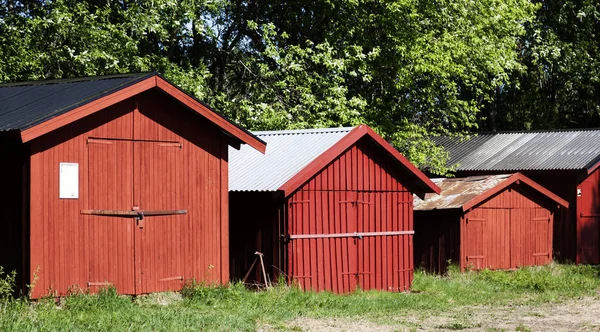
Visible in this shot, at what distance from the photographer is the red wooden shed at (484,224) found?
25.0 meters

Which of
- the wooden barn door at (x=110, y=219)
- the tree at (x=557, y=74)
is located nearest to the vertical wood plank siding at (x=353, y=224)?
the wooden barn door at (x=110, y=219)

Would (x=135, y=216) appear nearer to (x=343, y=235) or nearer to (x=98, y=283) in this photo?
(x=98, y=283)

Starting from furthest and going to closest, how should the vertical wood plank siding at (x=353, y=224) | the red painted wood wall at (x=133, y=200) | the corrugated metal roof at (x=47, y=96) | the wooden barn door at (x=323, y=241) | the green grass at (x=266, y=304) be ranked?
the vertical wood plank siding at (x=353, y=224) → the wooden barn door at (x=323, y=241) → the red painted wood wall at (x=133, y=200) → the corrugated metal roof at (x=47, y=96) → the green grass at (x=266, y=304)

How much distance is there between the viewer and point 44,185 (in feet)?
50.9

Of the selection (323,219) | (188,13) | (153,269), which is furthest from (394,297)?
(188,13)

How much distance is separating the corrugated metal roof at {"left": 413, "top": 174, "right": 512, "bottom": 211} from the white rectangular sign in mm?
10955

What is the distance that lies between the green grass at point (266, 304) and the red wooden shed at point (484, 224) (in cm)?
113

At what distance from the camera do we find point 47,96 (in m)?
16.9

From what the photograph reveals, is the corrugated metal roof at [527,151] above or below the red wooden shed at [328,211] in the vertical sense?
above

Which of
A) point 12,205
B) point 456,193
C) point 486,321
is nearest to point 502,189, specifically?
point 456,193

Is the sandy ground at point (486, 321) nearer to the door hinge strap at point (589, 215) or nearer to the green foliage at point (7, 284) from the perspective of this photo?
the green foliage at point (7, 284)

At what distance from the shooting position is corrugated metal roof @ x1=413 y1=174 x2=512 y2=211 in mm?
24875

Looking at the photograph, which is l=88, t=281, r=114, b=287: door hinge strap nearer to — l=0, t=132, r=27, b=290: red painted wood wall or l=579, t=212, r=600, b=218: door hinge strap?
l=0, t=132, r=27, b=290: red painted wood wall

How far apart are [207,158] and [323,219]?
3257 millimetres
